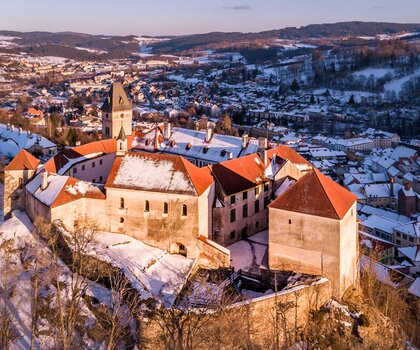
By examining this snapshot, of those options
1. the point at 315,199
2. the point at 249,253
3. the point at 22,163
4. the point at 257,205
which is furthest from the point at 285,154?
the point at 22,163

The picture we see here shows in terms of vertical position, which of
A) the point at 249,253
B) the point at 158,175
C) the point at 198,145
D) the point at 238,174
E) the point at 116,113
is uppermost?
the point at 116,113

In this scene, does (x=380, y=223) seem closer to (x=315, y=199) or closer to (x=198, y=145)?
(x=198, y=145)

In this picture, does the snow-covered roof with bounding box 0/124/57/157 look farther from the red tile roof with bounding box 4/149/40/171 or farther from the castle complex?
the red tile roof with bounding box 4/149/40/171

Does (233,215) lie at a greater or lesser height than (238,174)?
lesser

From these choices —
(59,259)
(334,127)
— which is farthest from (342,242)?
(334,127)

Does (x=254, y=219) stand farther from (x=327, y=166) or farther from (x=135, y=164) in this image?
(x=327, y=166)

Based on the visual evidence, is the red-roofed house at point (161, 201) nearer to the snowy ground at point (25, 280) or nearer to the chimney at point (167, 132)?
the snowy ground at point (25, 280)
